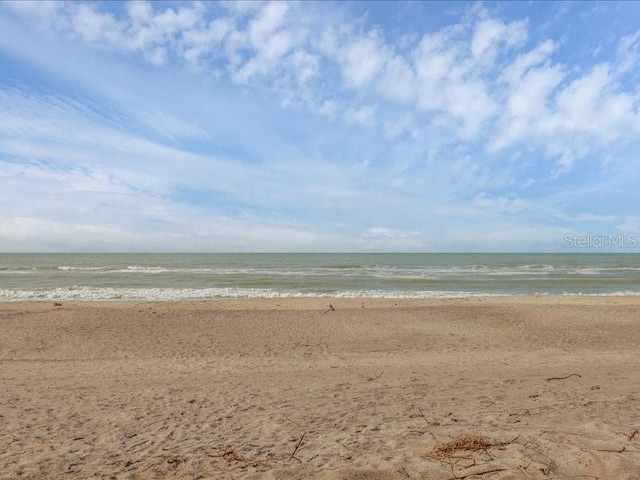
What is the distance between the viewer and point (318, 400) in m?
5.38

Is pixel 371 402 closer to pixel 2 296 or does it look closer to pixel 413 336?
pixel 413 336

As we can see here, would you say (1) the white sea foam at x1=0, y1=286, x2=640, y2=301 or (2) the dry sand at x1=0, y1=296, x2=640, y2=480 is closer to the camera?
(2) the dry sand at x1=0, y1=296, x2=640, y2=480

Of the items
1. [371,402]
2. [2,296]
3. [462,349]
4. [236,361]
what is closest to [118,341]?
[236,361]

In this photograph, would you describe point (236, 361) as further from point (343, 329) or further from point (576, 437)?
point (576, 437)

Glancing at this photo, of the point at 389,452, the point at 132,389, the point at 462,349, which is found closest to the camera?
the point at 389,452

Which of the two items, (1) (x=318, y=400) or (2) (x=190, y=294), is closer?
(1) (x=318, y=400)

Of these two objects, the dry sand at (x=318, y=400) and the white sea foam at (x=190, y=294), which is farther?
the white sea foam at (x=190, y=294)

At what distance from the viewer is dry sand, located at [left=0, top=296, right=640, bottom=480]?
3480 mm

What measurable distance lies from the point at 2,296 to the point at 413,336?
1807 centimetres

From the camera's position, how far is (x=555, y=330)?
35.7ft

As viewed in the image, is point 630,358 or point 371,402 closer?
point 371,402

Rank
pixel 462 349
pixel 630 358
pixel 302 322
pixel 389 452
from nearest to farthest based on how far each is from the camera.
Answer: pixel 389 452 → pixel 630 358 → pixel 462 349 → pixel 302 322

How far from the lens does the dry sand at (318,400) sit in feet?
11.4

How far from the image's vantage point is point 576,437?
380cm
